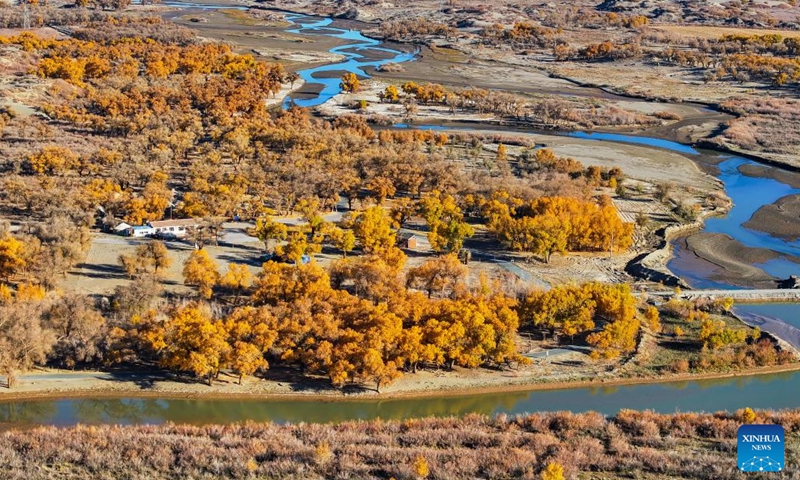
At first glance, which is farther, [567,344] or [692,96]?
[692,96]

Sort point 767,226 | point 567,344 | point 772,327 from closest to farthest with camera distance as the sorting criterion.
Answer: point 567,344 < point 772,327 < point 767,226

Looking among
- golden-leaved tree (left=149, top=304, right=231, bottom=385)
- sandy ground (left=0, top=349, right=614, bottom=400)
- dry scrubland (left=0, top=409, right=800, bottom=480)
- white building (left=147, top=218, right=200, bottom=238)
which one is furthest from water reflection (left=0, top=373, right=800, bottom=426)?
white building (left=147, top=218, right=200, bottom=238)

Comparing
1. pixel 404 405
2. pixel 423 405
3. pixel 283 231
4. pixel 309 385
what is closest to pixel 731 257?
pixel 423 405

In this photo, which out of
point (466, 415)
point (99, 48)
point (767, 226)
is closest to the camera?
point (466, 415)

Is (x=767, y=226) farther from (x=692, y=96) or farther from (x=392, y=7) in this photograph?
(x=392, y=7)

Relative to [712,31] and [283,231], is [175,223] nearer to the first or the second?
[283,231]

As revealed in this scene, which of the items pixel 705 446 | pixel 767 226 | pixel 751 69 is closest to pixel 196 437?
pixel 705 446
